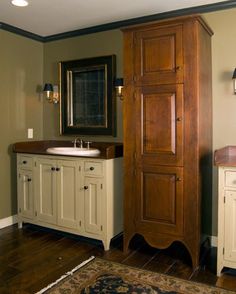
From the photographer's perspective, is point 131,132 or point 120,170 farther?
point 120,170

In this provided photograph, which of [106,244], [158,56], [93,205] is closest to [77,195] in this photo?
[93,205]

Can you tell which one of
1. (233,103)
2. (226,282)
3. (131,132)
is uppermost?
(233,103)

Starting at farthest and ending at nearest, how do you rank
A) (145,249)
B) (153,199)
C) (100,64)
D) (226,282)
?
(100,64) → (145,249) → (153,199) → (226,282)

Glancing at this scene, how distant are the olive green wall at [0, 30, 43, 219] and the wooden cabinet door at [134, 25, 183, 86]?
1.66 meters

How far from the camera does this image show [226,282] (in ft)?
7.66

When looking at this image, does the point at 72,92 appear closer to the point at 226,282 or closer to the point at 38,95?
the point at 38,95

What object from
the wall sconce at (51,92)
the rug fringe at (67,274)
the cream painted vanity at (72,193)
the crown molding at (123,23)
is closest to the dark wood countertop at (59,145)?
the cream painted vanity at (72,193)

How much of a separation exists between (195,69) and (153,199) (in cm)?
115

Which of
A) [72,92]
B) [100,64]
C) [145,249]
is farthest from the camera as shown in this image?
[72,92]

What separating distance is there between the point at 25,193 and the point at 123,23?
2.17 metres

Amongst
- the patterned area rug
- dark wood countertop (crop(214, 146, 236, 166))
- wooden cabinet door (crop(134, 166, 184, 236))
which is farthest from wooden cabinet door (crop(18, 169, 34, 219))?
dark wood countertop (crop(214, 146, 236, 166))

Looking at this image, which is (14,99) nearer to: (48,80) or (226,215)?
(48,80)

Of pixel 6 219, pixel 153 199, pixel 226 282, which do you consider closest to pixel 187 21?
pixel 153 199

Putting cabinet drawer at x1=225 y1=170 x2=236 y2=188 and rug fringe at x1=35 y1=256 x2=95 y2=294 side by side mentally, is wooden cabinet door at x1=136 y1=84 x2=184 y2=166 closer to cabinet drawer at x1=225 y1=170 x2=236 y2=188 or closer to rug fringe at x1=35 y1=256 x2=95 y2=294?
cabinet drawer at x1=225 y1=170 x2=236 y2=188
